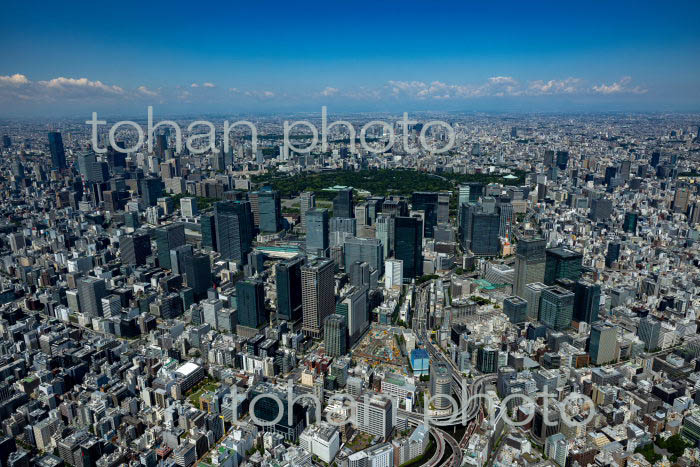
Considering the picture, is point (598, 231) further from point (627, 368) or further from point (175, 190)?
point (175, 190)

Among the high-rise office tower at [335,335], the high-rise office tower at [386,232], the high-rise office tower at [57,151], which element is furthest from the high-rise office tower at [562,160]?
the high-rise office tower at [57,151]

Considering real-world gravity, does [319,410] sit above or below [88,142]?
below

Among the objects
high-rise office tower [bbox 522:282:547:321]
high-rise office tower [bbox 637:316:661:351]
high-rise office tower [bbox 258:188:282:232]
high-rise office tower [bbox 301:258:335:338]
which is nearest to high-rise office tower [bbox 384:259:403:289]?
high-rise office tower [bbox 301:258:335:338]

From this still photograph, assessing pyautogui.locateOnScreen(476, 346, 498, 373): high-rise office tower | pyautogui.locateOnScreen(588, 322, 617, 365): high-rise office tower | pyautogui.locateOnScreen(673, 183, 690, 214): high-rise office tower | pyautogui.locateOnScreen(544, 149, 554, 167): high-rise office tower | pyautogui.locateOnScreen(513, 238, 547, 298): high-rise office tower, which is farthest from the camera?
pyautogui.locateOnScreen(544, 149, 554, 167): high-rise office tower

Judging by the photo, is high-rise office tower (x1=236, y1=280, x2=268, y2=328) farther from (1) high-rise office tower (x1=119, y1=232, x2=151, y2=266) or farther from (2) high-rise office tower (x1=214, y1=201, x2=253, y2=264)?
(1) high-rise office tower (x1=119, y1=232, x2=151, y2=266)

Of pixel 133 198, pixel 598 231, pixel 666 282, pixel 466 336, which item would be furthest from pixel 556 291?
pixel 133 198

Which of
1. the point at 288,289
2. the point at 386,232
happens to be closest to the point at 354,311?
the point at 288,289

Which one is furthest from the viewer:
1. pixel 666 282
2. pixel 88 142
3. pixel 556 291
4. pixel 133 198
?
pixel 88 142
